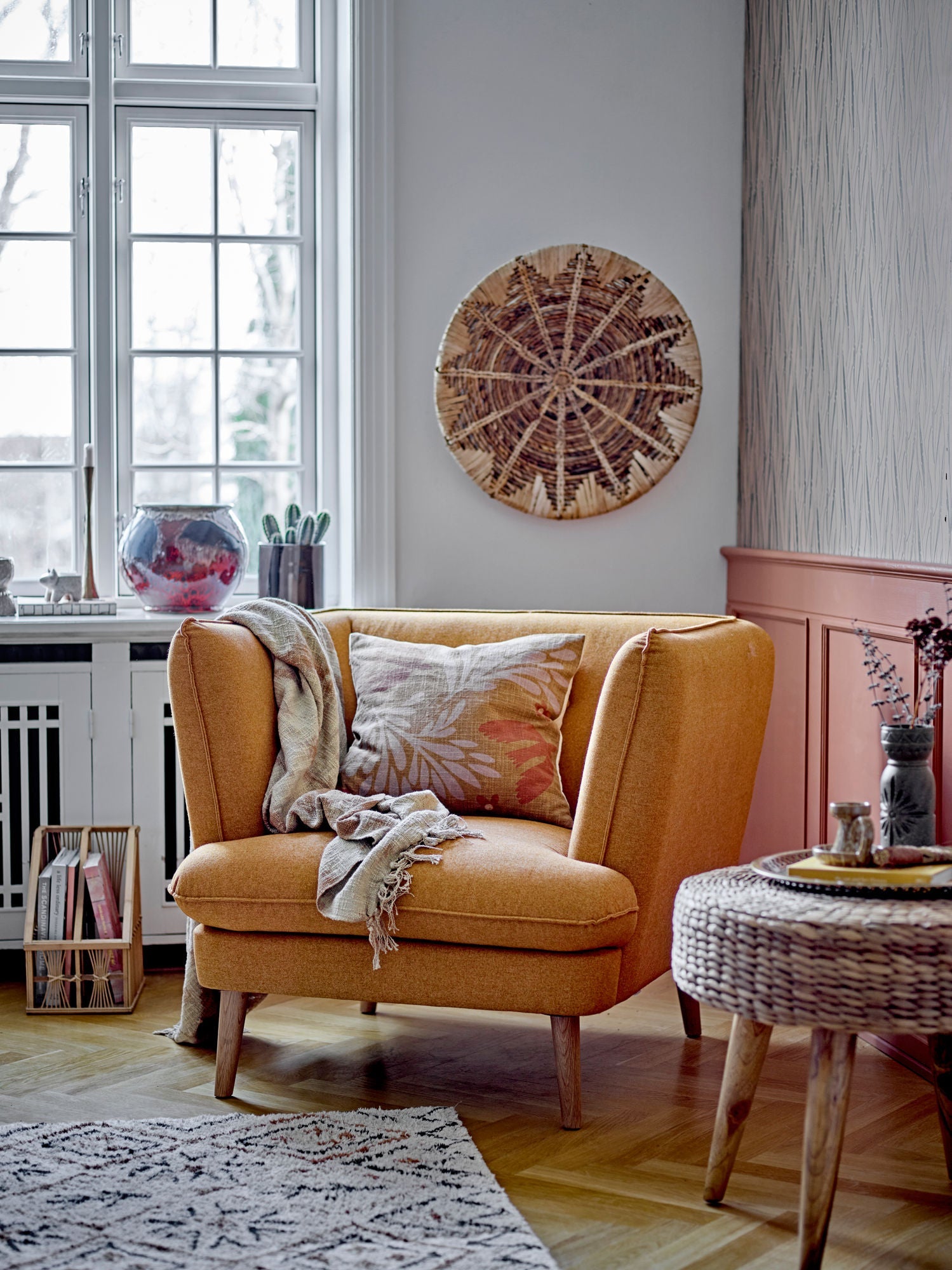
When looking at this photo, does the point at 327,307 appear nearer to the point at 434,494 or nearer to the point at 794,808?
the point at 434,494

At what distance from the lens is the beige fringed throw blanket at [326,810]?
87.8 inches

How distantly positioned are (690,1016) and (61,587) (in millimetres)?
1724

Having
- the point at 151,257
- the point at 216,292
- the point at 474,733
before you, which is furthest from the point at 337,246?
the point at 474,733

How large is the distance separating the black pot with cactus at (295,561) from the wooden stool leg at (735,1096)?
1.61 metres

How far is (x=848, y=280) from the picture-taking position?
110 inches

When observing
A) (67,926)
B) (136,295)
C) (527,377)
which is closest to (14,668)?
(67,926)

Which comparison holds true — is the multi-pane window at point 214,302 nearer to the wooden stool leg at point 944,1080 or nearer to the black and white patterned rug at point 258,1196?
the black and white patterned rug at point 258,1196

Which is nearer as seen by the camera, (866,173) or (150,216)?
(866,173)

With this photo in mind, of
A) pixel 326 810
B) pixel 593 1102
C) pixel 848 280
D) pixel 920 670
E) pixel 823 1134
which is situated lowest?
pixel 593 1102

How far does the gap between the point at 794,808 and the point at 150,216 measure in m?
2.11

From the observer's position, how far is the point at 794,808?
305cm

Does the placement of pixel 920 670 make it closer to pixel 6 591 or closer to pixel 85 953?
pixel 85 953

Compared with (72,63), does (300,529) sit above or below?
below

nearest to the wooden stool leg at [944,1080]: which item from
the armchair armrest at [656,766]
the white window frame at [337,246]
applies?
the armchair armrest at [656,766]
